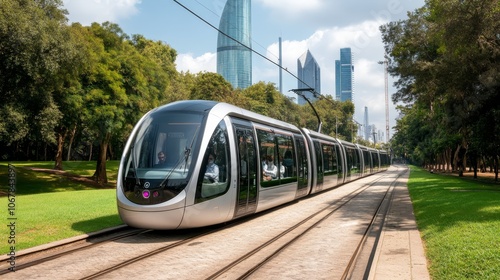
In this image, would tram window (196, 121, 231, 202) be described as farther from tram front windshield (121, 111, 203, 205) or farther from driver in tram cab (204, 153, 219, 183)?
tram front windshield (121, 111, 203, 205)

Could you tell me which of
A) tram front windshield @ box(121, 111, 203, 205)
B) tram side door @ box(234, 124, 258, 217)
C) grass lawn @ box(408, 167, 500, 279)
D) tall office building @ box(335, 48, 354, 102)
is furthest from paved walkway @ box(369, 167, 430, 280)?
tall office building @ box(335, 48, 354, 102)

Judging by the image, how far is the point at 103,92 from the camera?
2781cm

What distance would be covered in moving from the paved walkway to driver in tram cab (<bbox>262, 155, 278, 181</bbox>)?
11.5ft

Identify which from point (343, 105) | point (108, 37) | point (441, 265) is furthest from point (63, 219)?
point (343, 105)

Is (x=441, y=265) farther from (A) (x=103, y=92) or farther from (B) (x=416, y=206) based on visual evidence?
(A) (x=103, y=92)

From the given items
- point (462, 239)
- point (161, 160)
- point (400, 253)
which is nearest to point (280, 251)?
point (400, 253)

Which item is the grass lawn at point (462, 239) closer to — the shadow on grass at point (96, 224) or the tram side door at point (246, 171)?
the tram side door at point (246, 171)

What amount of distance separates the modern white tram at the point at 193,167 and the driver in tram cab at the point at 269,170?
0.10 ft

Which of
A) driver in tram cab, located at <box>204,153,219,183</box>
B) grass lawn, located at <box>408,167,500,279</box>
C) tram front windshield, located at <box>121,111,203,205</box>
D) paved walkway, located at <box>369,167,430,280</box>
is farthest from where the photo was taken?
driver in tram cab, located at <box>204,153,219,183</box>

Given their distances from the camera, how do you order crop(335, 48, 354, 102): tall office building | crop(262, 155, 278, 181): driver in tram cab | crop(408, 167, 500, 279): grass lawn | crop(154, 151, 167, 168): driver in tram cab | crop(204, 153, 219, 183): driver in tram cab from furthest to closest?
crop(335, 48, 354, 102): tall office building
crop(262, 155, 278, 181): driver in tram cab
crop(204, 153, 219, 183): driver in tram cab
crop(154, 151, 167, 168): driver in tram cab
crop(408, 167, 500, 279): grass lawn

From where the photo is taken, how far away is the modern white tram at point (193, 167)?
356 inches

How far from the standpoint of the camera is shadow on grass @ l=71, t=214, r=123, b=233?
10086mm

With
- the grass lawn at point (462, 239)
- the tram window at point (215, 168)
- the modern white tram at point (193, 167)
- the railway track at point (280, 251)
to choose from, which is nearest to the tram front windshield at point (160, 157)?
the modern white tram at point (193, 167)

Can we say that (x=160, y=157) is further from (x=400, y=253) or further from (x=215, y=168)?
(x=400, y=253)
